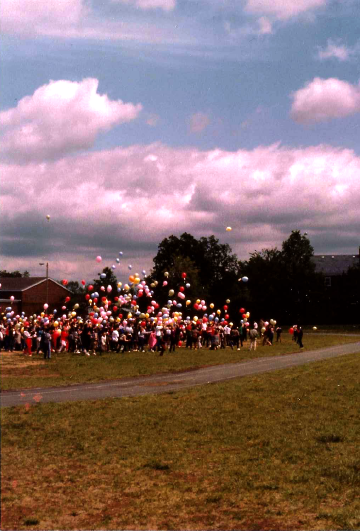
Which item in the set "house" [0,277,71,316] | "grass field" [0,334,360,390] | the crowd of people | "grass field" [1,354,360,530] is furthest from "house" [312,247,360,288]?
"grass field" [1,354,360,530]

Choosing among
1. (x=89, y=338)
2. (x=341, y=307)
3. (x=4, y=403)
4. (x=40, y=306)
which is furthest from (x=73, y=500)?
(x=341, y=307)

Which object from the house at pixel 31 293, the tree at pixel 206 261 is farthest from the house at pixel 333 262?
the house at pixel 31 293

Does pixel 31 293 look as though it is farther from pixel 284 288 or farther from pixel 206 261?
pixel 284 288

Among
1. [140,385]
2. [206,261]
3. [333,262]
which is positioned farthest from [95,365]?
[333,262]

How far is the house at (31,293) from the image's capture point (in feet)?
280

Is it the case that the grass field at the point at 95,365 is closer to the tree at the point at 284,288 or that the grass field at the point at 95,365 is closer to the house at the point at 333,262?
the tree at the point at 284,288

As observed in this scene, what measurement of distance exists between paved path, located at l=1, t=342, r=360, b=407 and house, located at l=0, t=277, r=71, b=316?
59.6 metres

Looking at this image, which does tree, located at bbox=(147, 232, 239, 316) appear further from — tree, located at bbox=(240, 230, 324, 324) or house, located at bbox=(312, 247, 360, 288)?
house, located at bbox=(312, 247, 360, 288)

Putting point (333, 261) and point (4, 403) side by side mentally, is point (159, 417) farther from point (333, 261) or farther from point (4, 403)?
point (333, 261)

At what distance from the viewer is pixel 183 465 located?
9523 millimetres

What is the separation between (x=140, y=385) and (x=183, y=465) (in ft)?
36.1

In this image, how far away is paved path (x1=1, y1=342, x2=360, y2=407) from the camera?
56.0 ft

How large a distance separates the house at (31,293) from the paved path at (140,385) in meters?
59.6

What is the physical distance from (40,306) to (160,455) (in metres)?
78.9
